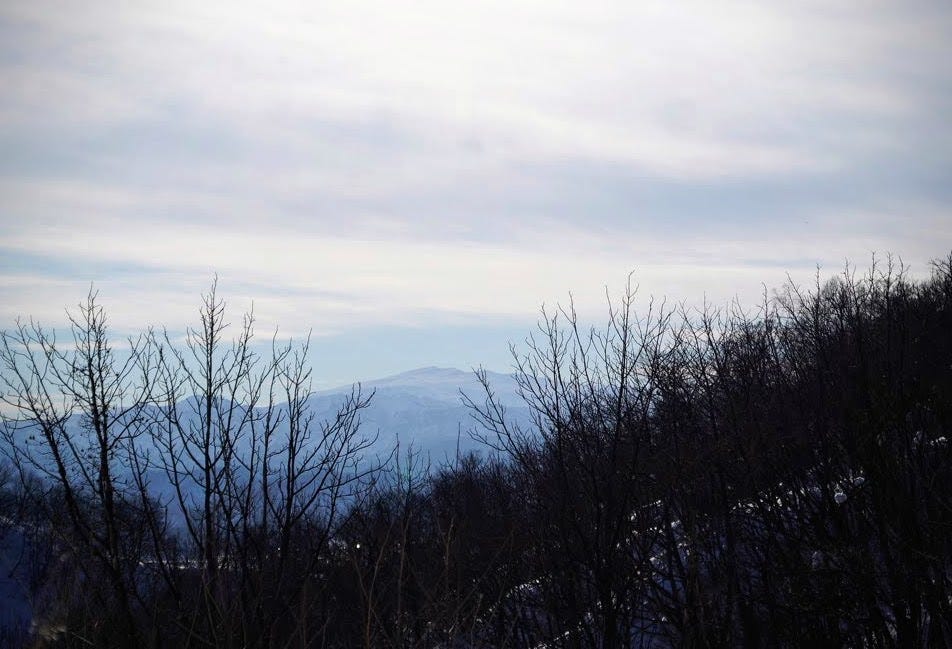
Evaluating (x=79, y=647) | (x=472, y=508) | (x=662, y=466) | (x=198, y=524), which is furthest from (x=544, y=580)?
(x=472, y=508)

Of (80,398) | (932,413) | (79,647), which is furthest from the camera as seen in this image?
(932,413)

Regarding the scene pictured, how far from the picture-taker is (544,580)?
16.5 meters

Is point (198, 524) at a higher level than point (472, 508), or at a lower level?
higher

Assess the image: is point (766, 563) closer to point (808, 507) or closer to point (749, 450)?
point (808, 507)

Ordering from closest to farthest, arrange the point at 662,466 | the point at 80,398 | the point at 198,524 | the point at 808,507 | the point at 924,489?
the point at 198,524 < the point at 80,398 < the point at 924,489 < the point at 808,507 < the point at 662,466

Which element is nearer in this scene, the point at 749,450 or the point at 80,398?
the point at 80,398

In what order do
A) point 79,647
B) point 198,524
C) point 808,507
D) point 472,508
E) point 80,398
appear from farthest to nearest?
point 472,508 < point 808,507 < point 80,398 < point 198,524 < point 79,647

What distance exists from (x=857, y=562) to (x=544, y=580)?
6790 mm

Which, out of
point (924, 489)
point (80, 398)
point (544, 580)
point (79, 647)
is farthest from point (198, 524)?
point (924, 489)

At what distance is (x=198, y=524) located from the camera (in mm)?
8914

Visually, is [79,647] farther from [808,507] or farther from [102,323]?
[808,507]

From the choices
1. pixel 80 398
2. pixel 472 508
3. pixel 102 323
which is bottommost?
pixel 472 508

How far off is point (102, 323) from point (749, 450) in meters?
14.1

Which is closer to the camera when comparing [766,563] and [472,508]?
[766,563]
